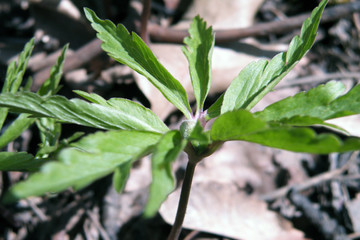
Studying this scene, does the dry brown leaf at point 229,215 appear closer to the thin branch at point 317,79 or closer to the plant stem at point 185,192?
the plant stem at point 185,192

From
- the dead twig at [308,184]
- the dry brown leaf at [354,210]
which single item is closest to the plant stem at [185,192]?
the dead twig at [308,184]

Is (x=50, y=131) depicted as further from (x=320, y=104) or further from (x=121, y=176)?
(x=320, y=104)

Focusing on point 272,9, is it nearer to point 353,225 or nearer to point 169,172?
point 353,225

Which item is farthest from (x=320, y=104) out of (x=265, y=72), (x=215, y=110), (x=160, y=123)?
(x=160, y=123)

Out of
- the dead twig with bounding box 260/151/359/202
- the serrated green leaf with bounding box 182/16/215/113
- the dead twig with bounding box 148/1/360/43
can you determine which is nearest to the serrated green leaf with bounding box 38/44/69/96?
the serrated green leaf with bounding box 182/16/215/113

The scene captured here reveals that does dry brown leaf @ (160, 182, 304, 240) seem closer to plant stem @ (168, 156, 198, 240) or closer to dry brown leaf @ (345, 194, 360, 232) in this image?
dry brown leaf @ (345, 194, 360, 232)
